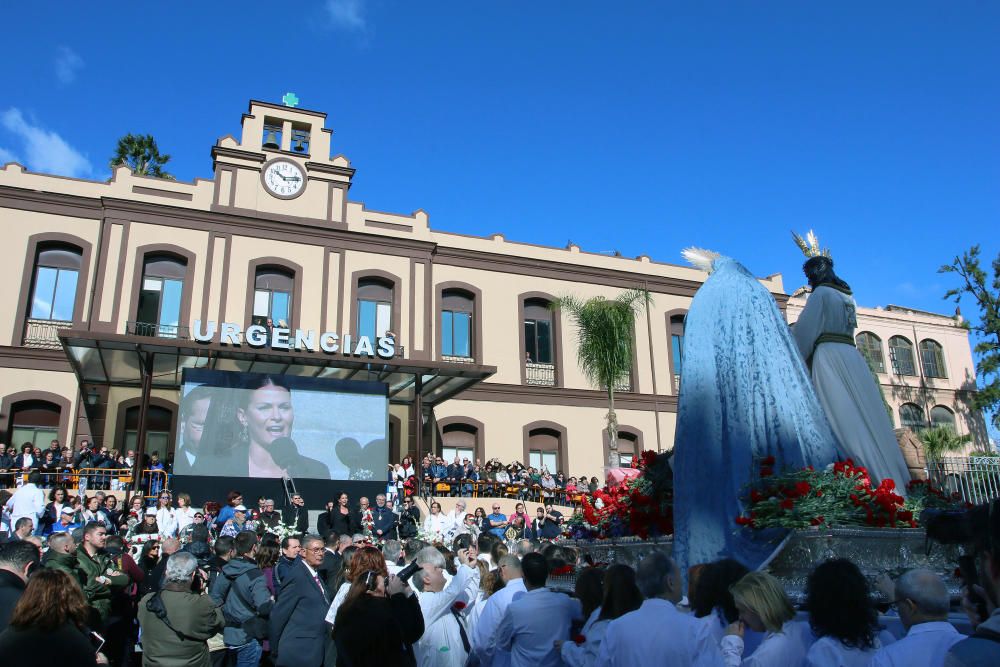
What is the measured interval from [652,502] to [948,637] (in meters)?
3.49

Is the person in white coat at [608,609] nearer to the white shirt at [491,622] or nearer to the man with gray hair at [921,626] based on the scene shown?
the white shirt at [491,622]

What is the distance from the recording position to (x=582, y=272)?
3102 cm

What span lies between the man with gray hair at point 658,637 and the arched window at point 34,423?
894 inches

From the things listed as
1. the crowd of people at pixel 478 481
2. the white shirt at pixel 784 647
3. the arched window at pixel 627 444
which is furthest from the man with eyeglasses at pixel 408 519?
the white shirt at pixel 784 647

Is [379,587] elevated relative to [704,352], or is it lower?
lower

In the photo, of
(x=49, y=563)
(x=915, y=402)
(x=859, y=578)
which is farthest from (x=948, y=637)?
(x=915, y=402)

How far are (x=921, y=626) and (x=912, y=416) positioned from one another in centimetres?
3812

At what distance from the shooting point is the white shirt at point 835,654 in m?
3.31

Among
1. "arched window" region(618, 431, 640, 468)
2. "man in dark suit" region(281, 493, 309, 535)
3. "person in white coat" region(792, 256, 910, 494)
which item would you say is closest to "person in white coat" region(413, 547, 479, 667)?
"person in white coat" region(792, 256, 910, 494)

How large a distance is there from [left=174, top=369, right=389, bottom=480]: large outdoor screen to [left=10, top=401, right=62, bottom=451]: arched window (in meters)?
5.03

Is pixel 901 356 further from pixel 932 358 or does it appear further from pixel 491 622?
pixel 491 622

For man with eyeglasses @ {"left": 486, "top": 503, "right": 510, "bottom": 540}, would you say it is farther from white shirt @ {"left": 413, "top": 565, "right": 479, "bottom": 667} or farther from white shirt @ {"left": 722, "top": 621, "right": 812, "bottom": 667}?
white shirt @ {"left": 722, "top": 621, "right": 812, "bottom": 667}

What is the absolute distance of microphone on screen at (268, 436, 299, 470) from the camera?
69.5 feet

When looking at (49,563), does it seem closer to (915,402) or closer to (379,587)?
(379,587)
